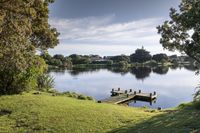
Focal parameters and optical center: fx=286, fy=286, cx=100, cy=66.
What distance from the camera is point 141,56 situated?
17088 cm

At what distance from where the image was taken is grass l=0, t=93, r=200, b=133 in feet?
36.7

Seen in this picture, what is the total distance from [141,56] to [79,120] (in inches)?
6329

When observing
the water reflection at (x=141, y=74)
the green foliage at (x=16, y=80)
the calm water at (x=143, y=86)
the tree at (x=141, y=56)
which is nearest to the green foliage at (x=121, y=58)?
the tree at (x=141, y=56)

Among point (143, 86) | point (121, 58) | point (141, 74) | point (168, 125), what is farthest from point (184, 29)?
point (121, 58)

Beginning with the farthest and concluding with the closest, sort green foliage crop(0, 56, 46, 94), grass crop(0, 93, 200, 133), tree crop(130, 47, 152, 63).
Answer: tree crop(130, 47, 152, 63) < green foliage crop(0, 56, 46, 94) < grass crop(0, 93, 200, 133)

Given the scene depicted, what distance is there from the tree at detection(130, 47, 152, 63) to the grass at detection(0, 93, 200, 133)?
15638 cm

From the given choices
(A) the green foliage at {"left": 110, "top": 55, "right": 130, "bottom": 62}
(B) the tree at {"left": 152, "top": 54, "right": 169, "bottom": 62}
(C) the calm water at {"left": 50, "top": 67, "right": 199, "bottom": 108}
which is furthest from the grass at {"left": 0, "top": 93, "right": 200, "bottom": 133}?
(B) the tree at {"left": 152, "top": 54, "right": 169, "bottom": 62}

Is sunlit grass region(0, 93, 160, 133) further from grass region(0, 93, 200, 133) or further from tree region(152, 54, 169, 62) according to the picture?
tree region(152, 54, 169, 62)

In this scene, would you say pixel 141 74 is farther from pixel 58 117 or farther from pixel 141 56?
pixel 58 117

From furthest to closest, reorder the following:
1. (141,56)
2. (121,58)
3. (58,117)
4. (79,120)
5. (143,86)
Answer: (141,56) < (121,58) < (143,86) < (58,117) < (79,120)

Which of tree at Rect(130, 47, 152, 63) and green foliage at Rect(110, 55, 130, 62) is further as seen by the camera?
tree at Rect(130, 47, 152, 63)

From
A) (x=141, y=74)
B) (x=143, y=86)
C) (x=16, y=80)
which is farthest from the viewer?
(x=141, y=74)

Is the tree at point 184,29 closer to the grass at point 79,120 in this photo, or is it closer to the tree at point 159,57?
the grass at point 79,120

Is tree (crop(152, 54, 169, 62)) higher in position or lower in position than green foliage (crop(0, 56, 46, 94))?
higher
